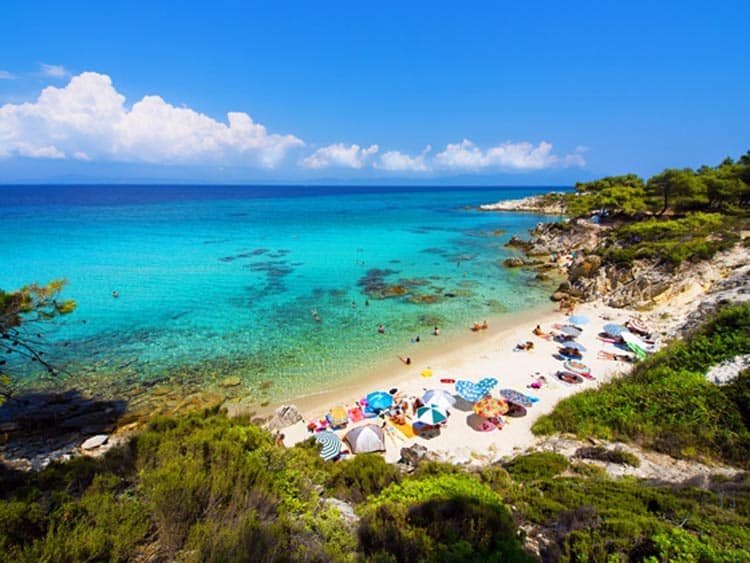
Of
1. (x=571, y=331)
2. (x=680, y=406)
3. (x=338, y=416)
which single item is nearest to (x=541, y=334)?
(x=571, y=331)

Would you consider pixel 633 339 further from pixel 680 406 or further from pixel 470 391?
pixel 470 391

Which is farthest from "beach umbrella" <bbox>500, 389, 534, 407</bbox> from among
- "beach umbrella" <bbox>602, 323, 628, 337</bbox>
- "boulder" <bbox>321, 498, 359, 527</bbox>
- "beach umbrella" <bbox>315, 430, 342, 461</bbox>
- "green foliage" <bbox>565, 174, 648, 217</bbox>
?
"green foliage" <bbox>565, 174, 648, 217</bbox>

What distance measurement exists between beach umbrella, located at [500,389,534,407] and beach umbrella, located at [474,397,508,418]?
0.55 meters

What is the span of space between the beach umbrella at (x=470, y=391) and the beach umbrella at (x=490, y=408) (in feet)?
1.24

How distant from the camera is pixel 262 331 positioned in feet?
71.9

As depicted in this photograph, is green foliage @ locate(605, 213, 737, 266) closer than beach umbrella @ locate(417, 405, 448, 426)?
No

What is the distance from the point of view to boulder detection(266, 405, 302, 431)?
13.4m

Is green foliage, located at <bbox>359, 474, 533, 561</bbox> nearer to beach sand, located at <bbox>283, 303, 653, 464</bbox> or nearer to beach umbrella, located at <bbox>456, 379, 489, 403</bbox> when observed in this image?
beach sand, located at <bbox>283, 303, 653, 464</bbox>

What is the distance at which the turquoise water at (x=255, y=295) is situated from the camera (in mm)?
18578

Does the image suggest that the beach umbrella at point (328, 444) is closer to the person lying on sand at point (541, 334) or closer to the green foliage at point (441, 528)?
the green foliage at point (441, 528)

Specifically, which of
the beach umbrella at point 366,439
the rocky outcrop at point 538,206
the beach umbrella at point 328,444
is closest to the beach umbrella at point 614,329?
the beach umbrella at point 366,439

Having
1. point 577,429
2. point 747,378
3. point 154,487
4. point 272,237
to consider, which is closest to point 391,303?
point 577,429

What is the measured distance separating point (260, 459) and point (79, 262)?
43.3m

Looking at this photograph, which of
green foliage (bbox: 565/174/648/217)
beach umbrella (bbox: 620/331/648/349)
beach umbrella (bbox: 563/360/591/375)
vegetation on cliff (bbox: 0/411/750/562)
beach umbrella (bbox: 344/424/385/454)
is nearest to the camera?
vegetation on cliff (bbox: 0/411/750/562)
